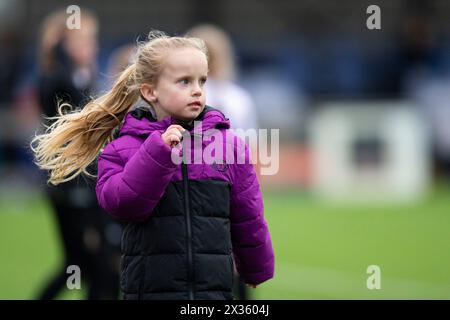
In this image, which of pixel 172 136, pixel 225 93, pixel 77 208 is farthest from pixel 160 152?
pixel 77 208

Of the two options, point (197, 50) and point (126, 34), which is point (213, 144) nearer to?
point (197, 50)

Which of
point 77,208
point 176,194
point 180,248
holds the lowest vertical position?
point 77,208

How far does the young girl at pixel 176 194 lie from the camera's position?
421cm

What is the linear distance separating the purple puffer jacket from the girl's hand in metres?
0.02

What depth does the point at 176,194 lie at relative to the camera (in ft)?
14.1

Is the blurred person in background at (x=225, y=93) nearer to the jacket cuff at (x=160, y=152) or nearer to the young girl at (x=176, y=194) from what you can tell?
the young girl at (x=176, y=194)

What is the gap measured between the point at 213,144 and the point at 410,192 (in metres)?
15.3

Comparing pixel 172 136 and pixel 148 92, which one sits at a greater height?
pixel 148 92

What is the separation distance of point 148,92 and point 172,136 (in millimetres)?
454

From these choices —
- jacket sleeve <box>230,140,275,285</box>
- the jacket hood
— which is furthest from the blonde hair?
jacket sleeve <box>230,140,275,285</box>

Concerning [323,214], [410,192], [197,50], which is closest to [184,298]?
[197,50]

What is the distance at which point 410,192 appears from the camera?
1927 cm

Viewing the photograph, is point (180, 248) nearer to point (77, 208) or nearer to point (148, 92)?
point (148, 92)

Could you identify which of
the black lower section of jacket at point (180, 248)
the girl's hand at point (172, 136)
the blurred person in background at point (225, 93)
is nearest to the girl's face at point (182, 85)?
the girl's hand at point (172, 136)
